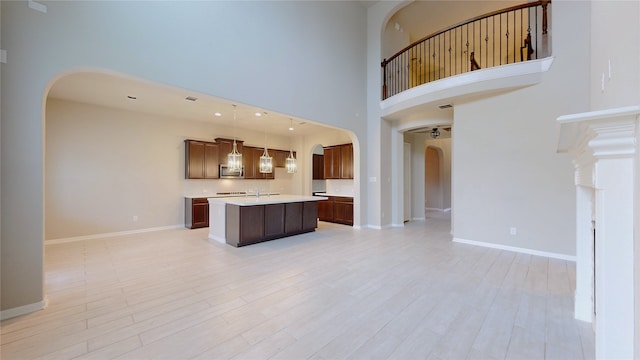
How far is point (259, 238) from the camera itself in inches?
201

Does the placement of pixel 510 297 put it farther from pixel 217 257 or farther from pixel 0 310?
→ pixel 0 310

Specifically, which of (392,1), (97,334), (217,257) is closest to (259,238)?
(217,257)

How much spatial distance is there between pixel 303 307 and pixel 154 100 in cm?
522

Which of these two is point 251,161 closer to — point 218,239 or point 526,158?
point 218,239

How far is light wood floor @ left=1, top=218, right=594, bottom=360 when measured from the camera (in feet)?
6.27

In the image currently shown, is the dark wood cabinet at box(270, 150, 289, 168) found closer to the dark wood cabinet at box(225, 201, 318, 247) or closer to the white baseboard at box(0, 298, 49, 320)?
the dark wood cabinet at box(225, 201, 318, 247)

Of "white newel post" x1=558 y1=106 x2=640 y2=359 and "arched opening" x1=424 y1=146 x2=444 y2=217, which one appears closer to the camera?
"white newel post" x1=558 y1=106 x2=640 y2=359

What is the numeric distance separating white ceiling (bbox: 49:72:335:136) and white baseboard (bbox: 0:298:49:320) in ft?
8.70

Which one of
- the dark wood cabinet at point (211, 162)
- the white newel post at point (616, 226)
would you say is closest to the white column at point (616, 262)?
the white newel post at point (616, 226)

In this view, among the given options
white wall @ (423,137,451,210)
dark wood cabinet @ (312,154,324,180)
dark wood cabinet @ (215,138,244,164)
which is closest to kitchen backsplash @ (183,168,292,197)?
dark wood cabinet @ (215,138,244,164)

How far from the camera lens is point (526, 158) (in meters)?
4.36

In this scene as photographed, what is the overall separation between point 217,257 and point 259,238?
1072 millimetres

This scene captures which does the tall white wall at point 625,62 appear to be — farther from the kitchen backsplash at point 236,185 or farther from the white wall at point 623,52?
the kitchen backsplash at point 236,185

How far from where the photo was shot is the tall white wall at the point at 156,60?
7.76 feet
